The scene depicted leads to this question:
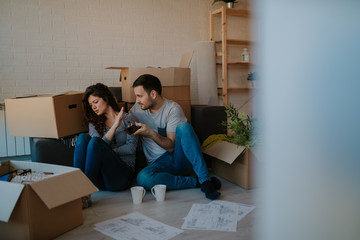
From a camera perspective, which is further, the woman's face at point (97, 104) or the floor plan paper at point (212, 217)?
the woman's face at point (97, 104)

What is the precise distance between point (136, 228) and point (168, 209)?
0.29 m

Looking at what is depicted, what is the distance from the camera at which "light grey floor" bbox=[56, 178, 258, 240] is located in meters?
1.45

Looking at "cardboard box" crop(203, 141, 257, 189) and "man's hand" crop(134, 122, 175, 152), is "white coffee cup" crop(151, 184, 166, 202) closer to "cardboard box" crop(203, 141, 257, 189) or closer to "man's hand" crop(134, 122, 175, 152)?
"man's hand" crop(134, 122, 175, 152)

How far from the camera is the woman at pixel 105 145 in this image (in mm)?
1883

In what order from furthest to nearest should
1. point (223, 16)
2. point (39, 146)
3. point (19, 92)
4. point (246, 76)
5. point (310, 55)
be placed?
point (246, 76) → point (223, 16) → point (19, 92) → point (39, 146) → point (310, 55)

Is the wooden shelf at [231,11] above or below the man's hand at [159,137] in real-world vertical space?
above

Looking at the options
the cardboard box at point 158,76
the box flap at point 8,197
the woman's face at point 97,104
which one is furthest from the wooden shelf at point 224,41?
the box flap at point 8,197

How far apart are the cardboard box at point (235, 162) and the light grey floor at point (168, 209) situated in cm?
6

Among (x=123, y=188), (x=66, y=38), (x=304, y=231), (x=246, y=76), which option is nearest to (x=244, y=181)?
(x=123, y=188)

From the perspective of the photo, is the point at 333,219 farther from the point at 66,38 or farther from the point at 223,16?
the point at 223,16

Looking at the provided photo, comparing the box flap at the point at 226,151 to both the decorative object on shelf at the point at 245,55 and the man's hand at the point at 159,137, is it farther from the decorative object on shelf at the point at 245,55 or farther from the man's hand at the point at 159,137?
the decorative object on shelf at the point at 245,55

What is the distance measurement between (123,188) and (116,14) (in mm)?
2112

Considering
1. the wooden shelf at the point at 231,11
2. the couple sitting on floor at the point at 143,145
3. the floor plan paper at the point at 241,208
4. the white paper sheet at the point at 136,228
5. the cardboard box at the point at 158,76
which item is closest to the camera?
the white paper sheet at the point at 136,228

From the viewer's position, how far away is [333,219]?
245 millimetres
